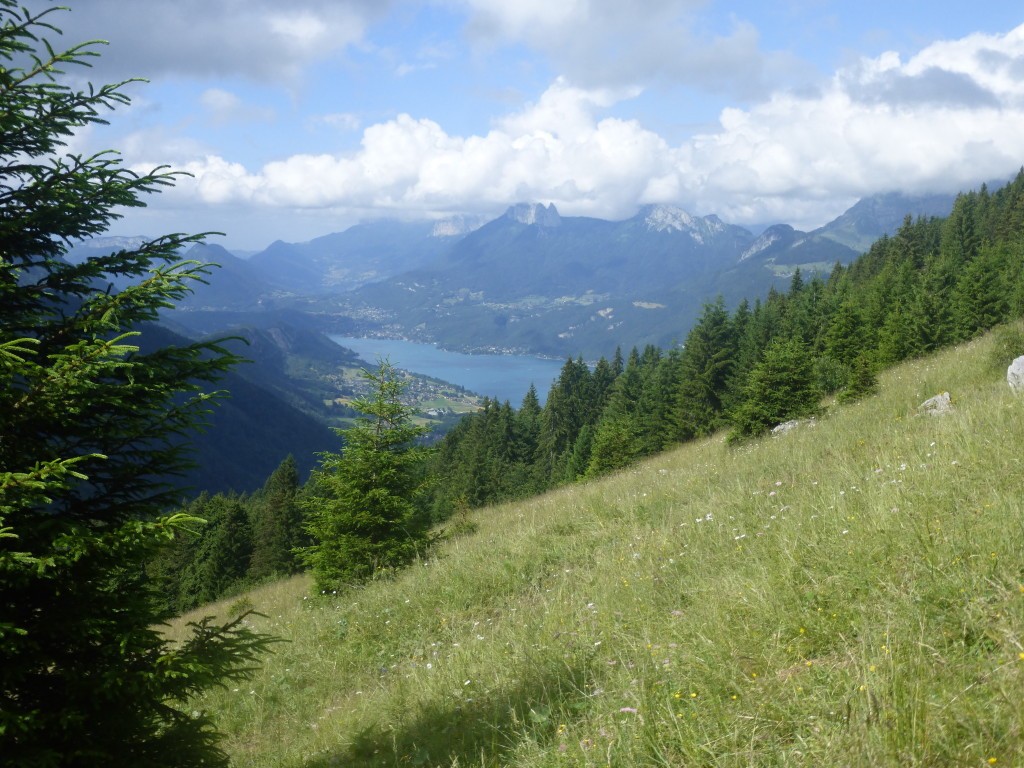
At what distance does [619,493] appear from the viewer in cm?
1023

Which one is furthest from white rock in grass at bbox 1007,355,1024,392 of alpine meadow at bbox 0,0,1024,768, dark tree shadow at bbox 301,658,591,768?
dark tree shadow at bbox 301,658,591,768

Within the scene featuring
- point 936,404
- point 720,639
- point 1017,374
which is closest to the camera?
point 720,639

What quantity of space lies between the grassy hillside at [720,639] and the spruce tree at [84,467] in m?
1.59

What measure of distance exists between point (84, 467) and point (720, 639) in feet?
13.4

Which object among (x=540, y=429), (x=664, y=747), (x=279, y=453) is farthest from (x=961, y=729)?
(x=279, y=453)

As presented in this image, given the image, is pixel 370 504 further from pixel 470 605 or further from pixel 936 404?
pixel 936 404

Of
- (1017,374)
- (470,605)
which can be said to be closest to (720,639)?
(470,605)

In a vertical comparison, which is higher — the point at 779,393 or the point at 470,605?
the point at 779,393

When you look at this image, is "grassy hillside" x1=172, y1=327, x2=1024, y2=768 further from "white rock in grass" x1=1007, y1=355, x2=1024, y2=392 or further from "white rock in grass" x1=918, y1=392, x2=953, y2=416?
"white rock in grass" x1=918, y1=392, x2=953, y2=416

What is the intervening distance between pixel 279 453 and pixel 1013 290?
522ft

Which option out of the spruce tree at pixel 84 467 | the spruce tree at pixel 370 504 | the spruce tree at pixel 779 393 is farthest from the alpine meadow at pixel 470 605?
the spruce tree at pixel 779 393

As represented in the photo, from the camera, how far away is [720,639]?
3.45 m

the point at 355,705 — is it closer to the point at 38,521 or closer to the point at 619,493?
the point at 38,521

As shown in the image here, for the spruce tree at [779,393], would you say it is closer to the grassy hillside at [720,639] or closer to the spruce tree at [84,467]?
the grassy hillside at [720,639]
